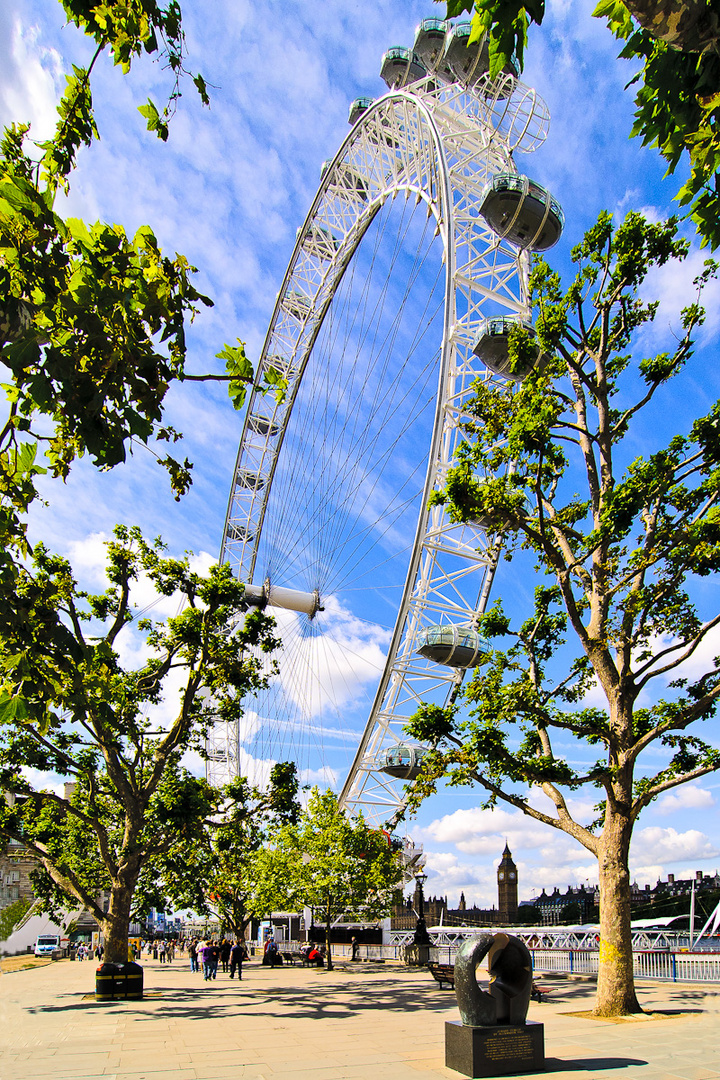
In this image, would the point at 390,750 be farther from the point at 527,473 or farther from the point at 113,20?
the point at 113,20

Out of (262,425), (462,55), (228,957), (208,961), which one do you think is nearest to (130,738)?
(208,961)

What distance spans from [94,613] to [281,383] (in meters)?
18.7

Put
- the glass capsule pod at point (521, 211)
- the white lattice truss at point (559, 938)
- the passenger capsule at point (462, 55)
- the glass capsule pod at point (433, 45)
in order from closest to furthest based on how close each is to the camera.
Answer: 1. the white lattice truss at point (559, 938)
2. the glass capsule pod at point (521, 211)
3. the passenger capsule at point (462, 55)
4. the glass capsule pod at point (433, 45)

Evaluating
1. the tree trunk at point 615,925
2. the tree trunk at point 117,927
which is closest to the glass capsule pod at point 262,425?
the tree trunk at point 117,927

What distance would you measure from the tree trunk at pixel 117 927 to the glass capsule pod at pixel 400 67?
44483 millimetres

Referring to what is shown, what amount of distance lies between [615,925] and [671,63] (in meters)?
15.5

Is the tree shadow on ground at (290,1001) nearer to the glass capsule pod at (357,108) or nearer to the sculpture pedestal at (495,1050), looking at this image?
the sculpture pedestal at (495,1050)

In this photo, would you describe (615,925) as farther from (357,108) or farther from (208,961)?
(357,108)

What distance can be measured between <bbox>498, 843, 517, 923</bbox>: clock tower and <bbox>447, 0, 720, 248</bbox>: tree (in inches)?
6500

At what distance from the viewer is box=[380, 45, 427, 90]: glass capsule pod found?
46219 mm

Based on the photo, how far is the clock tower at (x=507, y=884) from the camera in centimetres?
15525

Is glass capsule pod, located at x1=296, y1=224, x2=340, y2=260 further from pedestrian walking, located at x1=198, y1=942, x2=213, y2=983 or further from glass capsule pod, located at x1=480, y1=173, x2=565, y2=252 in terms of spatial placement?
pedestrian walking, located at x1=198, y1=942, x2=213, y2=983

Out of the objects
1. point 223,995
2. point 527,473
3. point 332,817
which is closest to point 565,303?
point 527,473

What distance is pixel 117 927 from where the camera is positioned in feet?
71.8
